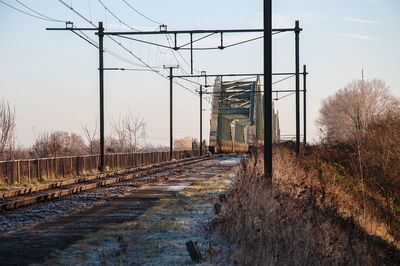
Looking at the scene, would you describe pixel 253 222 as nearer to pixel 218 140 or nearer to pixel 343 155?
pixel 343 155

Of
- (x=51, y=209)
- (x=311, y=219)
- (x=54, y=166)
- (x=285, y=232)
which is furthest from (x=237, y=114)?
(x=285, y=232)

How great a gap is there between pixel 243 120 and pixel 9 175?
8496 cm

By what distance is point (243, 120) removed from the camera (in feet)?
341

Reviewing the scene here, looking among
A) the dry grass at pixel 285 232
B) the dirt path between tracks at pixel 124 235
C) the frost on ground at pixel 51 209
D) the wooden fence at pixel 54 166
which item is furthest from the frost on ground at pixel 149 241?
the wooden fence at pixel 54 166

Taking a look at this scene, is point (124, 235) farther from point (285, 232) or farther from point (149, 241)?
point (285, 232)

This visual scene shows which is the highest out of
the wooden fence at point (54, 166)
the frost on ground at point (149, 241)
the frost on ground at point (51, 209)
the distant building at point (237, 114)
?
the distant building at point (237, 114)

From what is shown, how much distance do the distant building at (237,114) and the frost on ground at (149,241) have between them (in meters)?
64.9

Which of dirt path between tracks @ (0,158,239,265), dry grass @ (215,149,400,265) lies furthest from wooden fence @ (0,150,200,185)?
dry grass @ (215,149,400,265)

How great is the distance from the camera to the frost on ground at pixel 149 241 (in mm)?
7648

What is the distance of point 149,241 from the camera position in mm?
8930

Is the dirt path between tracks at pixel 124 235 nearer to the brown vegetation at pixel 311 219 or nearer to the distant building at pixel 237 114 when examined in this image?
the brown vegetation at pixel 311 219

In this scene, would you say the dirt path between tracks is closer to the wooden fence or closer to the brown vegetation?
the brown vegetation

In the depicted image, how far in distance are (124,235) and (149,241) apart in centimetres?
74

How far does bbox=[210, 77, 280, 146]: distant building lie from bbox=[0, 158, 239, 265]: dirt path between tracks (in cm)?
6307
